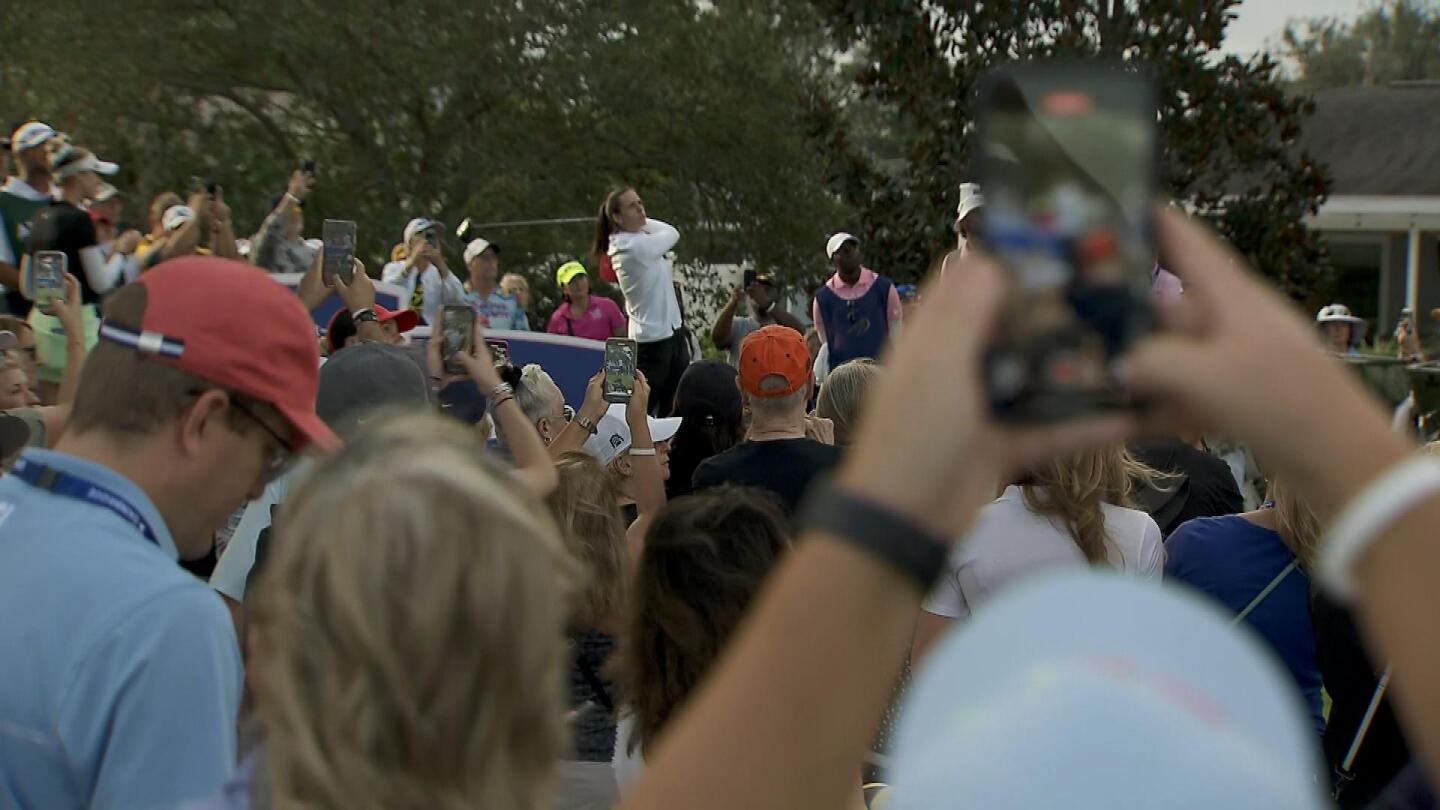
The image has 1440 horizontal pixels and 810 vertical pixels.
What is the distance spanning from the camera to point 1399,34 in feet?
261

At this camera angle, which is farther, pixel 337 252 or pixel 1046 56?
pixel 1046 56

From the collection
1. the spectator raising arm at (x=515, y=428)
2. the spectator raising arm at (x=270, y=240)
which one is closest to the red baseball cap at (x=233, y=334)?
the spectator raising arm at (x=515, y=428)

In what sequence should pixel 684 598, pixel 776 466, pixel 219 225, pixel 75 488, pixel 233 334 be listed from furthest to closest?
pixel 219 225 → pixel 776 466 → pixel 684 598 → pixel 233 334 → pixel 75 488

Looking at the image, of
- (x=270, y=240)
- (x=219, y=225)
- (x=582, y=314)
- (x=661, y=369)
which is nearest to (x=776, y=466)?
(x=219, y=225)

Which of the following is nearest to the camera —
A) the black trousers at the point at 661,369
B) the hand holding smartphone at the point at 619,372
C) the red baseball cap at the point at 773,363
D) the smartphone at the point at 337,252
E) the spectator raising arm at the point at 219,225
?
the red baseball cap at the point at 773,363

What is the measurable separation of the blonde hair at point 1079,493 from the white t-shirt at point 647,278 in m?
6.81

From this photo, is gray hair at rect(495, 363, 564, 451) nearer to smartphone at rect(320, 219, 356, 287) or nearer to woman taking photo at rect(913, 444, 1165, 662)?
smartphone at rect(320, 219, 356, 287)

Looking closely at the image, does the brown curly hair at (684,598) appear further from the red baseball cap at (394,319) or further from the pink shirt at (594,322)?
the pink shirt at (594,322)

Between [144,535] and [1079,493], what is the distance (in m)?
2.43

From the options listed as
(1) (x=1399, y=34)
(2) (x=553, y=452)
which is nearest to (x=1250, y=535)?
(2) (x=553, y=452)

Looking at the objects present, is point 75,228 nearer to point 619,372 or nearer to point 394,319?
point 394,319

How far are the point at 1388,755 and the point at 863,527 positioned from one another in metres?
2.81

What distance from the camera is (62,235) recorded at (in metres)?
8.49

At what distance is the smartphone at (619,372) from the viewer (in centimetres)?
577
